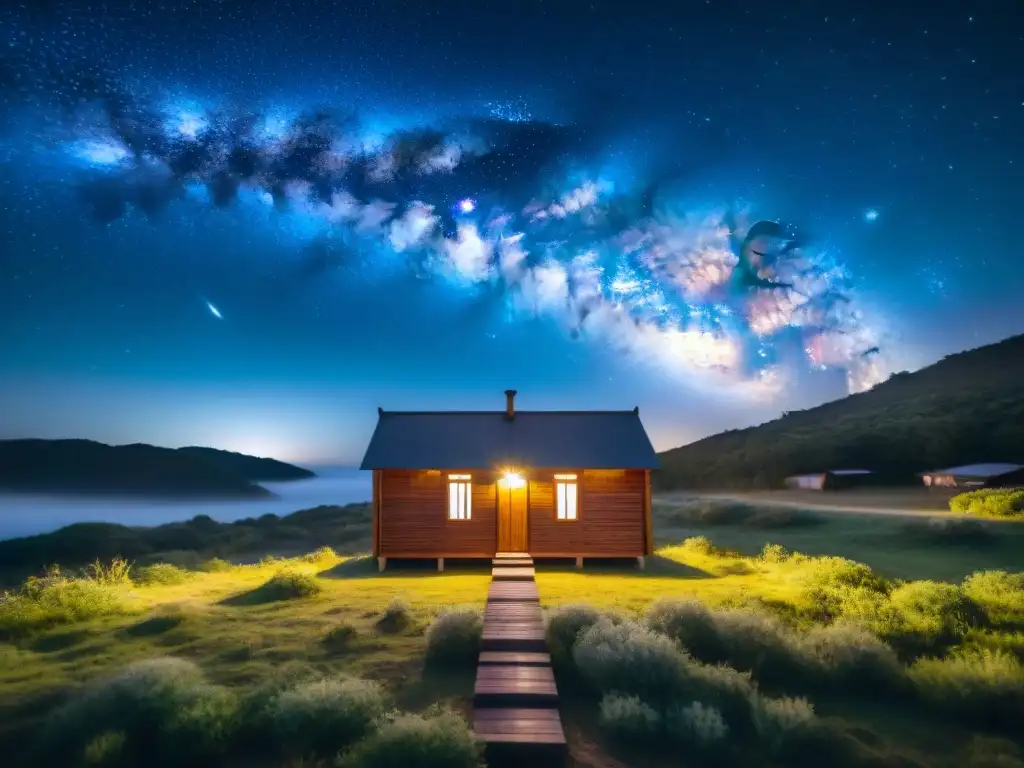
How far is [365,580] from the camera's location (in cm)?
1830

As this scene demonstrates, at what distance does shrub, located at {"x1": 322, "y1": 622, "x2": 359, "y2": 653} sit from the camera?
10992mm

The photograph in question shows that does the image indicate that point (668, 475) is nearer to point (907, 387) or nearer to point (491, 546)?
point (491, 546)

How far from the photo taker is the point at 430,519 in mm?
20297

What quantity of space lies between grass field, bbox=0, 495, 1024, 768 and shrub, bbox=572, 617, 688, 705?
0.47 m

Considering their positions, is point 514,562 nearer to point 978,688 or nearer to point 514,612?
point 514,612

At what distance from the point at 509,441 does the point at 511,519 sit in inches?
117

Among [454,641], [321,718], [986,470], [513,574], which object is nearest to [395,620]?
[454,641]

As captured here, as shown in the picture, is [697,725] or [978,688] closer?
[697,725]

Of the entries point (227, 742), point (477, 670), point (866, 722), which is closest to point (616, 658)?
point (477, 670)

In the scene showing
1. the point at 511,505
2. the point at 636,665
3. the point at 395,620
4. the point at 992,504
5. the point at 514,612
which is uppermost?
the point at 511,505

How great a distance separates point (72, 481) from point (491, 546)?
488 ft

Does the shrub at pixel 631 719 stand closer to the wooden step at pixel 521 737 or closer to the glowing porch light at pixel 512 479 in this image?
the wooden step at pixel 521 737

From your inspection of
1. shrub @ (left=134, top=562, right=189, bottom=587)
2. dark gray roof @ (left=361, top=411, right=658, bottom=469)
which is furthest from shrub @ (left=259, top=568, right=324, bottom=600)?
shrub @ (left=134, top=562, right=189, bottom=587)

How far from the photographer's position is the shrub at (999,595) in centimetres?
1154
